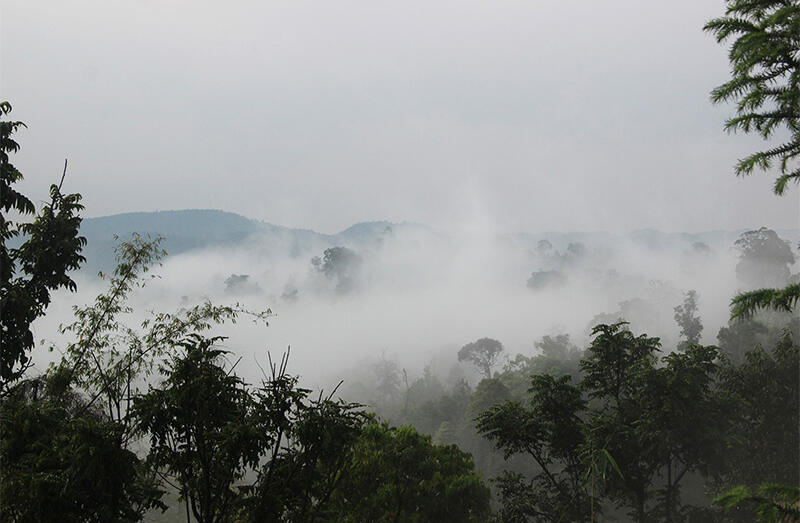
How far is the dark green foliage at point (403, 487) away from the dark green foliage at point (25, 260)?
418 inches

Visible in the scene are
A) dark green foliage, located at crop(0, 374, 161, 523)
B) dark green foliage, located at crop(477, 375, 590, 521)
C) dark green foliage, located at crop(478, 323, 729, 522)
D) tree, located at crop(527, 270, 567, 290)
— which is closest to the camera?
dark green foliage, located at crop(0, 374, 161, 523)

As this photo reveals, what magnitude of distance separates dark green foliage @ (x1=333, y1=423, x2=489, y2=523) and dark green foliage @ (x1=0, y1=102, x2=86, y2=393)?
1061 centimetres

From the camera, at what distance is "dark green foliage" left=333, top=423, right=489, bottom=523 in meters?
17.1

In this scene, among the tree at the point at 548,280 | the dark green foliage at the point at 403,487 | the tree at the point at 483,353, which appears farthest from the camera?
the tree at the point at 548,280

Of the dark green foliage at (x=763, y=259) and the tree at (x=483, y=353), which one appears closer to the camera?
the tree at (x=483, y=353)

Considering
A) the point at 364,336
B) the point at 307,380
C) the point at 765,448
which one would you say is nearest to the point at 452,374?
the point at 307,380

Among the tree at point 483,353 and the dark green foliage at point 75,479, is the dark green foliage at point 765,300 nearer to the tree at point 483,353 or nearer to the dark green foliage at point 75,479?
the dark green foliage at point 75,479

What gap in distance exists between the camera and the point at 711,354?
1983cm

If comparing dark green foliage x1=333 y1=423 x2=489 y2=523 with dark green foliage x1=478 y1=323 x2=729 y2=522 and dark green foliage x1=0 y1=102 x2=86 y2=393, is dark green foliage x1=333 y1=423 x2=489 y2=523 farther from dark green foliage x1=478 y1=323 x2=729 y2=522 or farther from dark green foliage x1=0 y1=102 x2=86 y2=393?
dark green foliage x1=0 y1=102 x2=86 y2=393

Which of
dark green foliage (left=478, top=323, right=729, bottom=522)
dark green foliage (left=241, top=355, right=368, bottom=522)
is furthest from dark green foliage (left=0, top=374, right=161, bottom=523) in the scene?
dark green foliage (left=478, top=323, right=729, bottom=522)

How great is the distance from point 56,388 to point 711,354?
2282 centimetres

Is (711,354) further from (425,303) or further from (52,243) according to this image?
(425,303)

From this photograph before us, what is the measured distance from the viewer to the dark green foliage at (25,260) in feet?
31.4

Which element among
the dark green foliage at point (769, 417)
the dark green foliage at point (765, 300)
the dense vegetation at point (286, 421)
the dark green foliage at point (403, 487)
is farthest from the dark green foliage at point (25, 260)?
the dark green foliage at point (769, 417)
